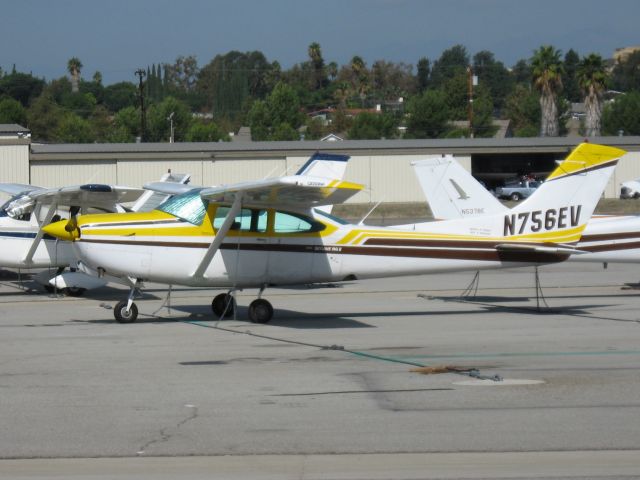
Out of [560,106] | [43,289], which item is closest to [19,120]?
[560,106]

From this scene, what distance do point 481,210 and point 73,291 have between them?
25.3 ft

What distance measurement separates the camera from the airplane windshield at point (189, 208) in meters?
14.4

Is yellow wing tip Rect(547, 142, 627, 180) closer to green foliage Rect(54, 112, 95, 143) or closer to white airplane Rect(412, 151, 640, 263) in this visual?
white airplane Rect(412, 151, 640, 263)

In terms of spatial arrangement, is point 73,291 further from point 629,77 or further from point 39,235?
point 629,77

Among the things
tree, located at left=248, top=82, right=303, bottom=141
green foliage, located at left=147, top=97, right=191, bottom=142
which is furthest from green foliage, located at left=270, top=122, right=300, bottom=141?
green foliage, located at left=147, top=97, right=191, bottom=142

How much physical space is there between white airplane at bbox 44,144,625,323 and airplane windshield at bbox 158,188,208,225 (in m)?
0.01

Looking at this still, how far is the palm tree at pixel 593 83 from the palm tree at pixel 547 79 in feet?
6.27

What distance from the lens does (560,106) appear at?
329ft

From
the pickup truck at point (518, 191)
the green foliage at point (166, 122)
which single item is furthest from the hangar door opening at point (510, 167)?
Answer: the green foliage at point (166, 122)

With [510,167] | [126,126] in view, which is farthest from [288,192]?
[126,126]

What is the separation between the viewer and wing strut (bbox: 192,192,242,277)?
46.0ft

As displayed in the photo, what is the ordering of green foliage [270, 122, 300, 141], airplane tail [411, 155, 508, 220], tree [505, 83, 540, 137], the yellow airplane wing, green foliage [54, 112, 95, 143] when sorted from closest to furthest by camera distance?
the yellow airplane wing, airplane tail [411, 155, 508, 220], green foliage [270, 122, 300, 141], green foliage [54, 112, 95, 143], tree [505, 83, 540, 137]

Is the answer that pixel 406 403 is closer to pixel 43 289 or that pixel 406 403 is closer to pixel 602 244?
pixel 602 244

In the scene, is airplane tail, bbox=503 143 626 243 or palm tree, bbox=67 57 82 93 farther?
palm tree, bbox=67 57 82 93
